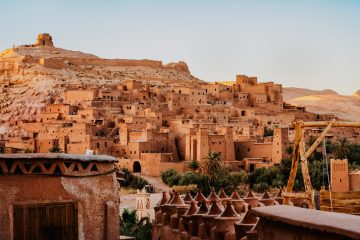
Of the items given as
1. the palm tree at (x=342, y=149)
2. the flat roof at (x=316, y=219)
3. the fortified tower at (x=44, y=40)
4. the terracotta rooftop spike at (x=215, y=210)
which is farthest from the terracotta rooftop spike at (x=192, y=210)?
the fortified tower at (x=44, y=40)

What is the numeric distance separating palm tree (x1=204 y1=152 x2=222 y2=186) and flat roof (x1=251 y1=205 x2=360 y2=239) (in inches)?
1185

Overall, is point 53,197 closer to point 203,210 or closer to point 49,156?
point 49,156

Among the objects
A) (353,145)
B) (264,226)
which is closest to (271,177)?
(353,145)

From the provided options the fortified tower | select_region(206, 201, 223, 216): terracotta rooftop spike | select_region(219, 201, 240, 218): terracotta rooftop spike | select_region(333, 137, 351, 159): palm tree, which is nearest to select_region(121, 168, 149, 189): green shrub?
select_region(333, 137, 351, 159): palm tree

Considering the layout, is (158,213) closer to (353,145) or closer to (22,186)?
(22,186)

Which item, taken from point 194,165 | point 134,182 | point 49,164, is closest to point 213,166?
point 194,165

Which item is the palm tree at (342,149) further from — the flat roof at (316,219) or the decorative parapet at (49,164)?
the flat roof at (316,219)

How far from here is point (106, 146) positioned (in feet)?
124

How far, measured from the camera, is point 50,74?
5603cm

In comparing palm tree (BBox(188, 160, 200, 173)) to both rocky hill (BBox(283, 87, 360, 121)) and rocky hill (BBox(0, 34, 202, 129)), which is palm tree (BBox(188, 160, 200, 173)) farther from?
rocky hill (BBox(283, 87, 360, 121))

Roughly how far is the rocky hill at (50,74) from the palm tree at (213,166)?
15755 millimetres

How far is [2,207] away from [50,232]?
0.58 m

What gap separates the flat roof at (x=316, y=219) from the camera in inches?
141

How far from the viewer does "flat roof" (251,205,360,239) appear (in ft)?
11.8
